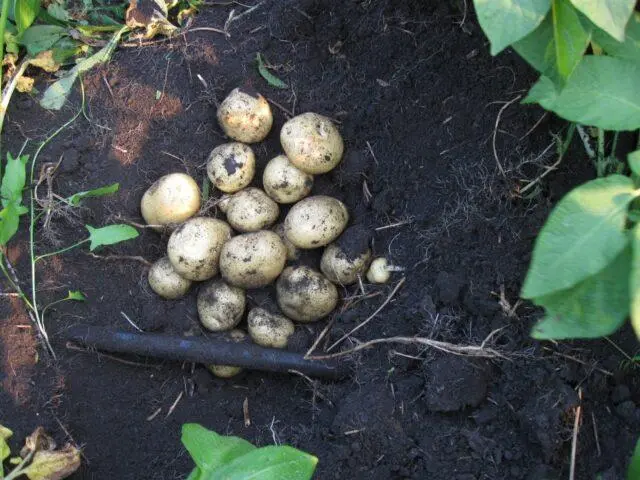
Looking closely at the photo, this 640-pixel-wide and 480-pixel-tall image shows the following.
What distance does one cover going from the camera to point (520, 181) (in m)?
2.20

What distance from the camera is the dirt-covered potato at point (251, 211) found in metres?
2.57

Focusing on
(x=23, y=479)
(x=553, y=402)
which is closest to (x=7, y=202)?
(x=23, y=479)

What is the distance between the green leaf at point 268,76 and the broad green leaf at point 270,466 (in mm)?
1525

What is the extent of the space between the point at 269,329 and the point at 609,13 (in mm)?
1490

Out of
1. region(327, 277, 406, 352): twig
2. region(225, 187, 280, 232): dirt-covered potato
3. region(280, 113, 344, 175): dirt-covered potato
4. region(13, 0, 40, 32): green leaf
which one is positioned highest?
region(13, 0, 40, 32): green leaf

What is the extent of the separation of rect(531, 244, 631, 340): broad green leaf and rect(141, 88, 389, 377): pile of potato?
3.28ft

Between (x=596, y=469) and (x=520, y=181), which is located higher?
(x=520, y=181)

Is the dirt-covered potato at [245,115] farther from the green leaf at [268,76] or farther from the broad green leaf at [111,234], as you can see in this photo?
the broad green leaf at [111,234]

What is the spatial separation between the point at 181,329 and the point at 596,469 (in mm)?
1404

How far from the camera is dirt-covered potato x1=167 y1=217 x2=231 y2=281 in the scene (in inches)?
99.1

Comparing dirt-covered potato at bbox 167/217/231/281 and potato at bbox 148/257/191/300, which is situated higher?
dirt-covered potato at bbox 167/217/231/281

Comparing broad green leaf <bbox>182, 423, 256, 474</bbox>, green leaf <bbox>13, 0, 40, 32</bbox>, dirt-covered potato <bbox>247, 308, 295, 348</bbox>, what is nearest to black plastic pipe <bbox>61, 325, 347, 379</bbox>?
dirt-covered potato <bbox>247, 308, 295, 348</bbox>

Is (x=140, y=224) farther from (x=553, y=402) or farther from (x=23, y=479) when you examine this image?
(x=553, y=402)

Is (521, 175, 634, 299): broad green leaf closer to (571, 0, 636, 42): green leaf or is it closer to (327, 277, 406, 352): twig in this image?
(571, 0, 636, 42): green leaf
